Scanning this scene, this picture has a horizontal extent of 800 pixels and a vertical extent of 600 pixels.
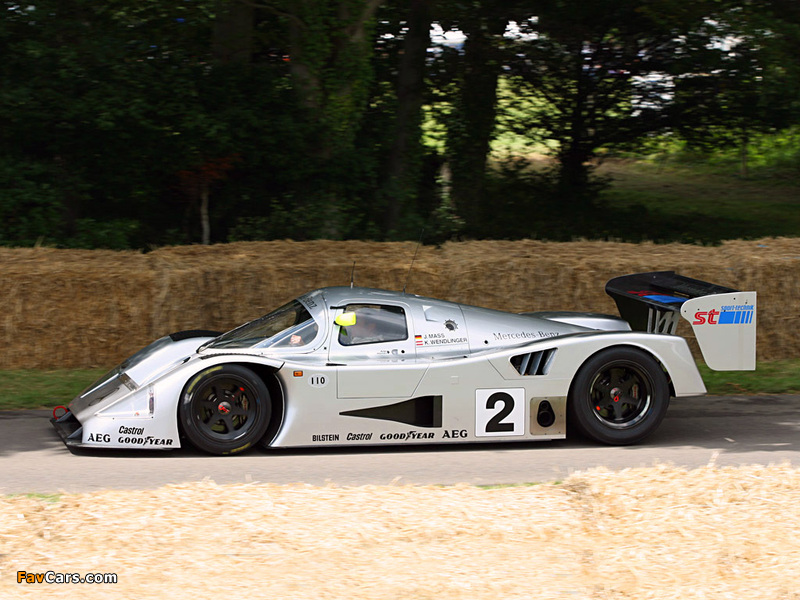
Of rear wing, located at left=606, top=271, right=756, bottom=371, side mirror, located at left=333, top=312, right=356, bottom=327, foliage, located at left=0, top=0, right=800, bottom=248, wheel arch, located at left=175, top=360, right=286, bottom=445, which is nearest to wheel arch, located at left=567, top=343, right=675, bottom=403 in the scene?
rear wing, located at left=606, top=271, right=756, bottom=371

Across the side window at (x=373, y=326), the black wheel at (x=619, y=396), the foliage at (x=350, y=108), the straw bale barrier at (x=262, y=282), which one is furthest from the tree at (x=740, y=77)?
the side window at (x=373, y=326)

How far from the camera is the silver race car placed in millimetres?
7176

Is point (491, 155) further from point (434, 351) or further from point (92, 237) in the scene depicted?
point (434, 351)

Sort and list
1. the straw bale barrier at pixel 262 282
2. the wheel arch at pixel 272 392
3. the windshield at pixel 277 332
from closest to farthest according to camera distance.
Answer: the wheel arch at pixel 272 392
the windshield at pixel 277 332
the straw bale barrier at pixel 262 282

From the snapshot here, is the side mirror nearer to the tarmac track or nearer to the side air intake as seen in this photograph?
the tarmac track

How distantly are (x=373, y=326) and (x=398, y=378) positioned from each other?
0.50 metres

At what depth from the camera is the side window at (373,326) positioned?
24.8ft

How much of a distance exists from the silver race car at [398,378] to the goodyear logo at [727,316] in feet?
0.03

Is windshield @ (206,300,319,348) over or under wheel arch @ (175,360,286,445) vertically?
over

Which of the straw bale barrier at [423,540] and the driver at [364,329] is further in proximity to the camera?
the driver at [364,329]

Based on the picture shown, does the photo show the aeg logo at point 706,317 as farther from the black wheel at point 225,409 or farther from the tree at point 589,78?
the tree at point 589,78

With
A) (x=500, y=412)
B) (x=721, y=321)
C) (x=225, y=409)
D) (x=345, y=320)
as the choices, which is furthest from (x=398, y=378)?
(x=721, y=321)

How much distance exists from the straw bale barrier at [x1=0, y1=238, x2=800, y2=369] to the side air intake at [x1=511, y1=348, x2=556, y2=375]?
3.55 metres

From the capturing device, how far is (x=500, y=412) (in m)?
7.54
